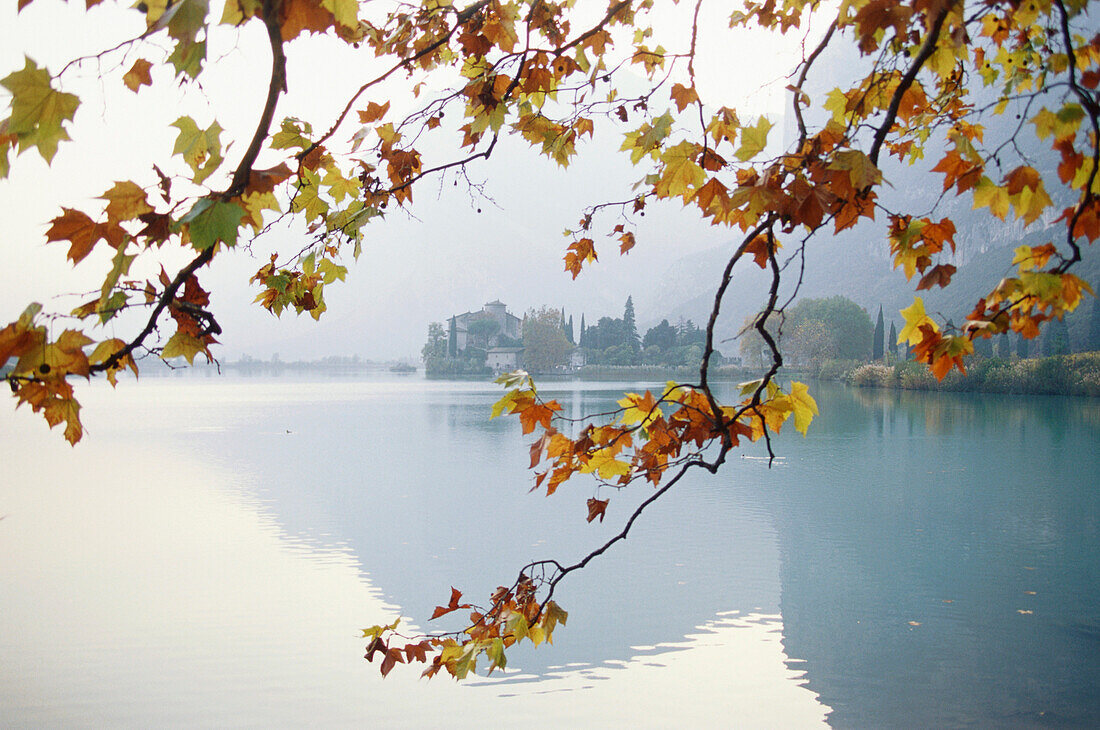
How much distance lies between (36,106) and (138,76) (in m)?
0.45

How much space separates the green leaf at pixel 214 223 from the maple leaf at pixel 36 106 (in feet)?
0.66

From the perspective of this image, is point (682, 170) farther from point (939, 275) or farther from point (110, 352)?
point (110, 352)

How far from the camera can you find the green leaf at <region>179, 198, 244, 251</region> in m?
0.90

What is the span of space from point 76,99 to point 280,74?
0.31m

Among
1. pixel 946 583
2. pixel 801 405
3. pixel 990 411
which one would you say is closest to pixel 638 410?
pixel 801 405

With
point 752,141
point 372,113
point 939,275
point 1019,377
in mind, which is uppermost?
point 372,113

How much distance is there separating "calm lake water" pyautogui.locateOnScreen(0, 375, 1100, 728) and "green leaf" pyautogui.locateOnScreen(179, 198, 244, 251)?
386cm

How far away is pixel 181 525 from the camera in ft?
28.9

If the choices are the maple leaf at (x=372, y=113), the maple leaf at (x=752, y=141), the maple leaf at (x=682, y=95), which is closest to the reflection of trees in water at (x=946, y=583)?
the maple leaf at (x=682, y=95)

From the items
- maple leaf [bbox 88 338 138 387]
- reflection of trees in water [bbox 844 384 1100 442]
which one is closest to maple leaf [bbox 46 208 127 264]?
maple leaf [bbox 88 338 138 387]

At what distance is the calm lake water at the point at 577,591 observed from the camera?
430 centimetres

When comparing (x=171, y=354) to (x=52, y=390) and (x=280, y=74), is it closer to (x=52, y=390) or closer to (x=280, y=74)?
(x=52, y=390)

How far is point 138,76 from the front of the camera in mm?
1286

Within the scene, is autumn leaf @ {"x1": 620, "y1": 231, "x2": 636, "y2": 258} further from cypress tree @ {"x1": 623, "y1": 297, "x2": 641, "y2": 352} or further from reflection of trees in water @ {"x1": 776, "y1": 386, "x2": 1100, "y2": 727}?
cypress tree @ {"x1": 623, "y1": 297, "x2": 641, "y2": 352}
